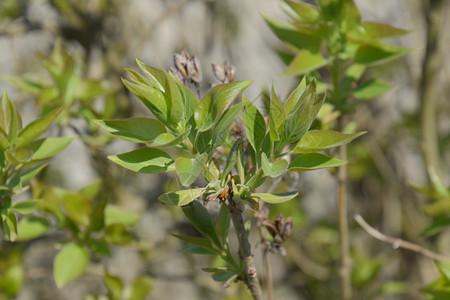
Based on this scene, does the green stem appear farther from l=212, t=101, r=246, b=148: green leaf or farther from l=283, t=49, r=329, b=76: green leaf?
l=212, t=101, r=246, b=148: green leaf

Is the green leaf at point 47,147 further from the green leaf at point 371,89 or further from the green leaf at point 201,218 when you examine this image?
the green leaf at point 371,89

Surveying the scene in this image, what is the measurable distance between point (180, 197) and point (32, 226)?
0.42m

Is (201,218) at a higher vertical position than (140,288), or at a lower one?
higher

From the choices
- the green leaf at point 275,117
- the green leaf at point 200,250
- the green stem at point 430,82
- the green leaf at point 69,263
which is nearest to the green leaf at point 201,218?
the green leaf at point 200,250

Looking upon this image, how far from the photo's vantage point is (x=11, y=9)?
3.58ft

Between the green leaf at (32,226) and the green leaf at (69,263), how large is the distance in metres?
0.05

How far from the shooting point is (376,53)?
57 centimetres

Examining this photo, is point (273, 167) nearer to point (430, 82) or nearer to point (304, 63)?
point (304, 63)

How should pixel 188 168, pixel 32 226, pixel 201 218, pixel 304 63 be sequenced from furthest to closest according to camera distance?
pixel 32 226, pixel 304 63, pixel 201 218, pixel 188 168

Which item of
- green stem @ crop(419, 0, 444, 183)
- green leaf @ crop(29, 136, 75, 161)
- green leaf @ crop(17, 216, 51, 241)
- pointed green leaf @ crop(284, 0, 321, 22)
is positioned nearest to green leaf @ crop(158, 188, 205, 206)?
green leaf @ crop(29, 136, 75, 161)

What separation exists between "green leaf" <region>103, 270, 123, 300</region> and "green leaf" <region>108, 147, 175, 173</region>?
35cm

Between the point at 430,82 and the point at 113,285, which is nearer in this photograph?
the point at 113,285

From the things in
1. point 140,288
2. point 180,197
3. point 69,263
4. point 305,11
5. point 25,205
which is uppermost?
point 305,11

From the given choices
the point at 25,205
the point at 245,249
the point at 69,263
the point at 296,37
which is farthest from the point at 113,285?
the point at 296,37
